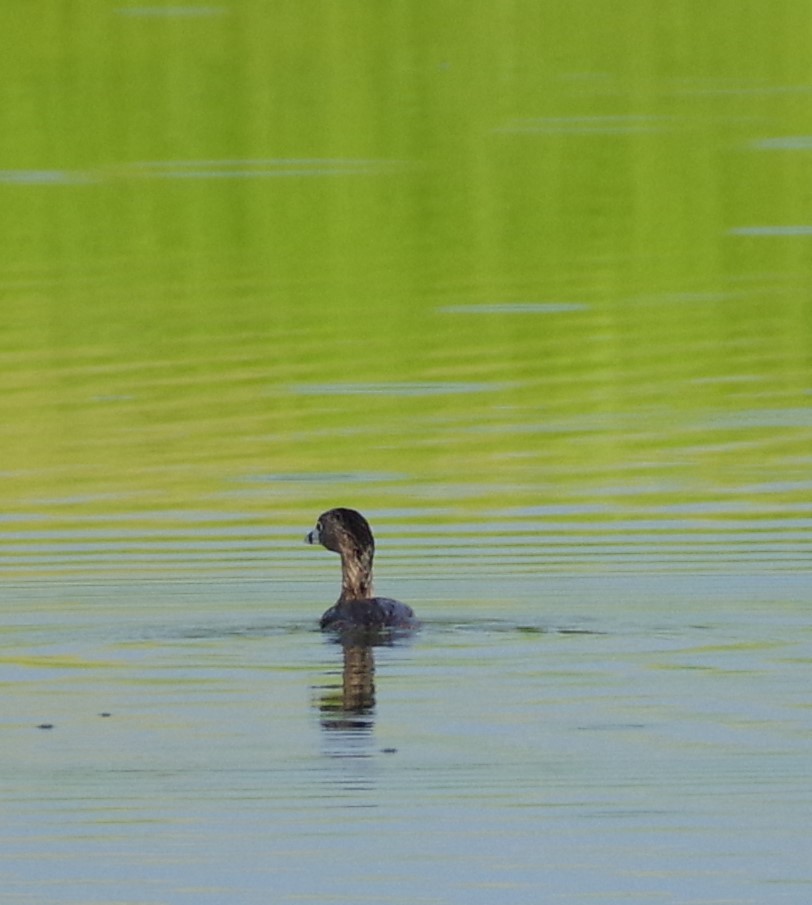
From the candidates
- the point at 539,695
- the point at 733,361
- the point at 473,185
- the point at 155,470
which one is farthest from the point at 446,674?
the point at 473,185

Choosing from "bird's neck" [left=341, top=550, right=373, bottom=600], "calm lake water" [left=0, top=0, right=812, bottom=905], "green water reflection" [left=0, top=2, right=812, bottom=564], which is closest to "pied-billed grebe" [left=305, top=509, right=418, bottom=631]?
"bird's neck" [left=341, top=550, right=373, bottom=600]

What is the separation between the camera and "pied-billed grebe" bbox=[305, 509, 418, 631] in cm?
1362

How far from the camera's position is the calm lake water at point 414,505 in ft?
34.7

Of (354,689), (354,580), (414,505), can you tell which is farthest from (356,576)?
(414,505)

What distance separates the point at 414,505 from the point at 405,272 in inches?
501

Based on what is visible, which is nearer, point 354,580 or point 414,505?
point 354,580

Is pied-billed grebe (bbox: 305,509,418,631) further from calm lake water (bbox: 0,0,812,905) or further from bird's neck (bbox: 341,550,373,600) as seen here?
calm lake water (bbox: 0,0,812,905)

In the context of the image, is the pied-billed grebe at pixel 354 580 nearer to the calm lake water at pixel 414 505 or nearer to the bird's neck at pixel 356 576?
the bird's neck at pixel 356 576

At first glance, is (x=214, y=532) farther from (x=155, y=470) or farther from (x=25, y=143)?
(x=25, y=143)

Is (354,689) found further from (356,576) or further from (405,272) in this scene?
(405,272)

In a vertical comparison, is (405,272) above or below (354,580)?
above

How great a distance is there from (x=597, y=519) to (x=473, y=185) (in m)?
19.3

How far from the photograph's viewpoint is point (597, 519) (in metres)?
16.4

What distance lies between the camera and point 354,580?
14305 millimetres
